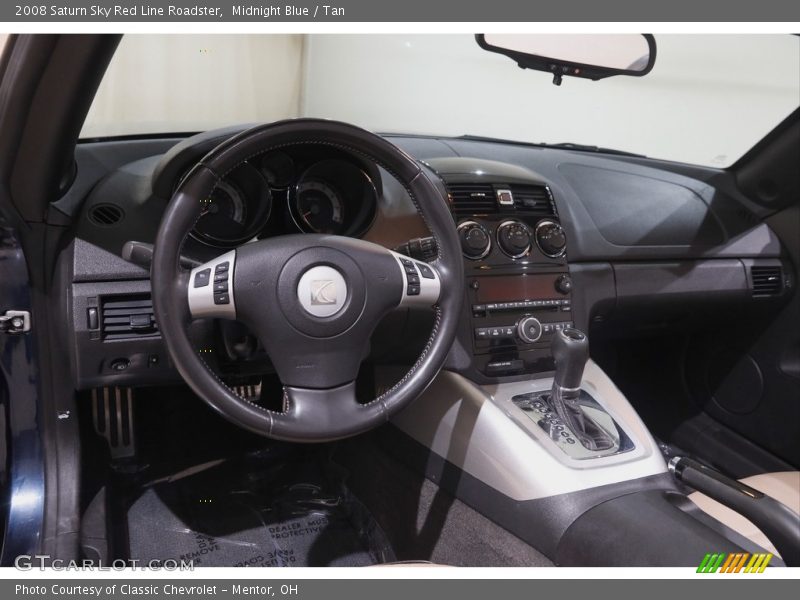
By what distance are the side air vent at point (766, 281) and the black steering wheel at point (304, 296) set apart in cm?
136

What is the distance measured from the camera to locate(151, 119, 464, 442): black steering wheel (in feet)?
3.20

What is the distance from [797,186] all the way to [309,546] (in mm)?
1875

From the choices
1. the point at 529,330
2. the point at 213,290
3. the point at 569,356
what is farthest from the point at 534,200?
the point at 213,290

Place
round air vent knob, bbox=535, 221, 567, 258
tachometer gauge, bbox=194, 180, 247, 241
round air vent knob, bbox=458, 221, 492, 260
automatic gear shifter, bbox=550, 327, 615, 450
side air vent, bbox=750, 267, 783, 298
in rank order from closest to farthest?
tachometer gauge, bbox=194, 180, 247, 241 → automatic gear shifter, bbox=550, 327, 615, 450 → round air vent knob, bbox=458, 221, 492, 260 → round air vent knob, bbox=535, 221, 567, 258 → side air vent, bbox=750, 267, 783, 298

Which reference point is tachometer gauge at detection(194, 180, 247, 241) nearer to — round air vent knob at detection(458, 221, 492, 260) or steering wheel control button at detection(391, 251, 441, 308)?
steering wheel control button at detection(391, 251, 441, 308)

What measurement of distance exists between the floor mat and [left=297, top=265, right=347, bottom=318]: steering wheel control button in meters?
0.87

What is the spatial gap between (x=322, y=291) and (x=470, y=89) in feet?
11.3

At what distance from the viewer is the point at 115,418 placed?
167cm

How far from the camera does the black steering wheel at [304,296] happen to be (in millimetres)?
974

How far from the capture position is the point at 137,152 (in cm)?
147

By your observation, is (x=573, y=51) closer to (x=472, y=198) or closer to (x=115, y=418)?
(x=472, y=198)

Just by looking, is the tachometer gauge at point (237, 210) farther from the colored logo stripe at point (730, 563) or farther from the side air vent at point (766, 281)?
the side air vent at point (766, 281)

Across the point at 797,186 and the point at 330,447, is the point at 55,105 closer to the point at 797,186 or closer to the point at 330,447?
the point at 330,447

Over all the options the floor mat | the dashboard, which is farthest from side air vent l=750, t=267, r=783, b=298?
the floor mat
